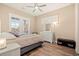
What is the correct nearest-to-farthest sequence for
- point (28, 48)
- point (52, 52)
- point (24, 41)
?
point (52, 52) → point (24, 41) → point (28, 48)

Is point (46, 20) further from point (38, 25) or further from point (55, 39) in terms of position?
point (55, 39)

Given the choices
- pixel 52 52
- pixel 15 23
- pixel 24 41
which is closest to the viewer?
pixel 15 23

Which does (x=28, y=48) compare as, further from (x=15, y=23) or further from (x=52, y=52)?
(x=15, y=23)

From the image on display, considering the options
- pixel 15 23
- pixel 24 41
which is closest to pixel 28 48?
pixel 24 41

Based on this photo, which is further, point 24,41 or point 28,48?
point 28,48

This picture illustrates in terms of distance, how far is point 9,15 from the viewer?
1.09m

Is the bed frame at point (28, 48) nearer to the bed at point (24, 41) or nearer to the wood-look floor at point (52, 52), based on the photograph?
the bed at point (24, 41)

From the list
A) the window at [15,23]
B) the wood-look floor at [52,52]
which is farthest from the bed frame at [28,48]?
the window at [15,23]

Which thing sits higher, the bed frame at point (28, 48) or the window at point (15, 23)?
the window at point (15, 23)

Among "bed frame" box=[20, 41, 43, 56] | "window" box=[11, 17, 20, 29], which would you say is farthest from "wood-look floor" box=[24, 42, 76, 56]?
"window" box=[11, 17, 20, 29]

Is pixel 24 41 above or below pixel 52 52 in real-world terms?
above

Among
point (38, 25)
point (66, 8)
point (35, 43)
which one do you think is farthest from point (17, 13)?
point (35, 43)

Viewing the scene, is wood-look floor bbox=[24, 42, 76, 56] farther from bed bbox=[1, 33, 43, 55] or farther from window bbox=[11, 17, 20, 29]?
window bbox=[11, 17, 20, 29]

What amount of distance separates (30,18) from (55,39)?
0.87m
